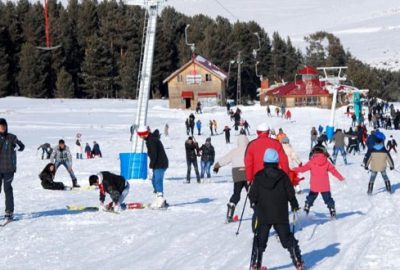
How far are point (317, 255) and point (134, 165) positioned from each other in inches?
471

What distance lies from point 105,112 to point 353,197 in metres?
50.5

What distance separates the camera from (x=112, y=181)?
12.8 meters

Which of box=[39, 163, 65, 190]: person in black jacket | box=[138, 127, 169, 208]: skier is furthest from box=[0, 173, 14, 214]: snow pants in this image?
box=[39, 163, 65, 190]: person in black jacket

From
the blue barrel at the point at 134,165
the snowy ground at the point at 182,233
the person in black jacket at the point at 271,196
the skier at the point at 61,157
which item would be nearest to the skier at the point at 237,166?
the snowy ground at the point at 182,233

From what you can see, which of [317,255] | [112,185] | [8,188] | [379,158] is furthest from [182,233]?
[379,158]

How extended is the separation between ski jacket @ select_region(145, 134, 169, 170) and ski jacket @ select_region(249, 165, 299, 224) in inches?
226

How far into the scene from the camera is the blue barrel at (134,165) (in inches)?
803

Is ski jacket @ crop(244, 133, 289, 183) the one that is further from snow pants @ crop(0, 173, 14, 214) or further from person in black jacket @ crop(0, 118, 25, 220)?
snow pants @ crop(0, 173, 14, 214)

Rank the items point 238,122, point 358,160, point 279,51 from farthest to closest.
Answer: point 279,51 → point 238,122 → point 358,160

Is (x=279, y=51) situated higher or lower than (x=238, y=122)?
higher

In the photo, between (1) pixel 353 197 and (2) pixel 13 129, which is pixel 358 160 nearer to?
(1) pixel 353 197

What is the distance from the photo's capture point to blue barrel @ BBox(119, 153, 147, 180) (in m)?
20.4

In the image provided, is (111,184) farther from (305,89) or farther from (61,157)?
(305,89)

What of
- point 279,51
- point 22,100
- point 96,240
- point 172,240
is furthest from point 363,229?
point 279,51
